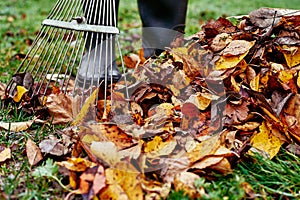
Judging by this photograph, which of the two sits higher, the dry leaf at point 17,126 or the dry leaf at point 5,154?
the dry leaf at point 17,126

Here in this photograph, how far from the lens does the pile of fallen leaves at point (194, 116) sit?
3.92 feet

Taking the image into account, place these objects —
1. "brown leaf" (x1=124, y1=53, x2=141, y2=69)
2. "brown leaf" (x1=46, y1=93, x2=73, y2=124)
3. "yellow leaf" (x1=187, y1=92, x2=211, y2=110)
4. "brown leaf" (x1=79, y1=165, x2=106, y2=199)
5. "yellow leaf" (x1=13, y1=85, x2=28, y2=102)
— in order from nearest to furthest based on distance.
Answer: "brown leaf" (x1=79, y1=165, x2=106, y2=199)
"yellow leaf" (x1=187, y1=92, x2=211, y2=110)
"brown leaf" (x1=46, y1=93, x2=73, y2=124)
"yellow leaf" (x1=13, y1=85, x2=28, y2=102)
"brown leaf" (x1=124, y1=53, x2=141, y2=69)

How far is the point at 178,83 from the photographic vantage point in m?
1.63

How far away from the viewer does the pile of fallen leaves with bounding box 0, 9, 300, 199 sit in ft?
3.92

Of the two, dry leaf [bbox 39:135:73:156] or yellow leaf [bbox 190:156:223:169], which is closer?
yellow leaf [bbox 190:156:223:169]

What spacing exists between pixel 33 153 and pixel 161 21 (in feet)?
3.68

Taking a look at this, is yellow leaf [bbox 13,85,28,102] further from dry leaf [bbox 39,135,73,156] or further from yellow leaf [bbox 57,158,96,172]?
yellow leaf [bbox 57,158,96,172]

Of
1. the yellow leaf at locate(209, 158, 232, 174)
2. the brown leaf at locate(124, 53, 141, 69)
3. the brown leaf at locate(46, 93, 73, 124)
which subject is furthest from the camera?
the brown leaf at locate(124, 53, 141, 69)

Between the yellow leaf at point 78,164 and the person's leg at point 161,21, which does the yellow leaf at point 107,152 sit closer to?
the yellow leaf at point 78,164

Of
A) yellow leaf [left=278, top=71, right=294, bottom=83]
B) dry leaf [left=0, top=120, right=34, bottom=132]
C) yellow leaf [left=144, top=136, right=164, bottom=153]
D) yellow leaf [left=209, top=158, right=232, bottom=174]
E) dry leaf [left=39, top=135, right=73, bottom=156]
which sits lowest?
dry leaf [left=0, top=120, right=34, bottom=132]

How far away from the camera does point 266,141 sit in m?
1.37

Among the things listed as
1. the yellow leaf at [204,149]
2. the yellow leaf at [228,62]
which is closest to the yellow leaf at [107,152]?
the yellow leaf at [204,149]

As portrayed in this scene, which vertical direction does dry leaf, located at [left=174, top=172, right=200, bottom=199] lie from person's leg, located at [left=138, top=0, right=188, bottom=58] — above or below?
below

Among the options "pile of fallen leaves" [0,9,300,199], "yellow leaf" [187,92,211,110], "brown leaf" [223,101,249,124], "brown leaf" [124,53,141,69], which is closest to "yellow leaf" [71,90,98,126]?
"pile of fallen leaves" [0,9,300,199]
